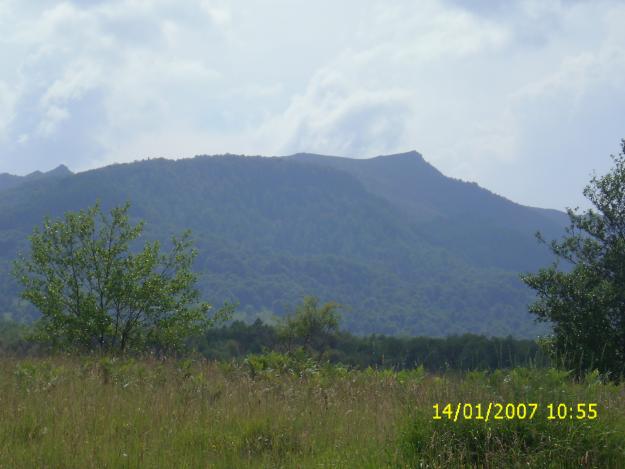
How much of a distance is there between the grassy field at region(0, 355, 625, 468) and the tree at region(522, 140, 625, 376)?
450 inches

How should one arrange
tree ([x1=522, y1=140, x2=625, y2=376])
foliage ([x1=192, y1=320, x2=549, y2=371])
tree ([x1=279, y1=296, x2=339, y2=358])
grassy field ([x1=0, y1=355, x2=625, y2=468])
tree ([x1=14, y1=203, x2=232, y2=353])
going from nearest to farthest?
1. grassy field ([x1=0, y1=355, x2=625, y2=468])
2. tree ([x1=522, y1=140, x2=625, y2=376])
3. tree ([x1=14, y1=203, x2=232, y2=353])
4. foliage ([x1=192, y1=320, x2=549, y2=371])
5. tree ([x1=279, y1=296, x2=339, y2=358])

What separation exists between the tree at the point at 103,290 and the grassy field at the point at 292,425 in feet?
45.9

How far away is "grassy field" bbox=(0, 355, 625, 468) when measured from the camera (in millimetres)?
5387

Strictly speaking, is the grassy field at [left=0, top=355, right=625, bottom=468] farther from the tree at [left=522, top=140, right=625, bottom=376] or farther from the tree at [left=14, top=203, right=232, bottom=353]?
the tree at [left=14, top=203, right=232, bottom=353]

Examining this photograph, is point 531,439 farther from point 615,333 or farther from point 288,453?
point 615,333

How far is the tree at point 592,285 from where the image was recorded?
19594 mm

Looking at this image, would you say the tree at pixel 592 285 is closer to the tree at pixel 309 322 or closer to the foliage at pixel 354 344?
the foliage at pixel 354 344

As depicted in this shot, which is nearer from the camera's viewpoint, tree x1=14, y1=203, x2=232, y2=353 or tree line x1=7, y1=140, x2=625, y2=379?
tree line x1=7, y1=140, x2=625, y2=379

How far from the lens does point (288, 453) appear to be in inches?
233

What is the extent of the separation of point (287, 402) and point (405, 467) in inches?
109

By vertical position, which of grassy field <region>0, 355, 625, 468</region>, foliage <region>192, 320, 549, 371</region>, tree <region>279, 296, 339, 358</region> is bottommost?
A: foliage <region>192, 320, 549, 371</region>

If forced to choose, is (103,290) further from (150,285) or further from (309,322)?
(309,322)

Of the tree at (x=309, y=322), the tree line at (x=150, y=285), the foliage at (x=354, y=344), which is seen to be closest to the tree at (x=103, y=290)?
the tree line at (x=150, y=285)

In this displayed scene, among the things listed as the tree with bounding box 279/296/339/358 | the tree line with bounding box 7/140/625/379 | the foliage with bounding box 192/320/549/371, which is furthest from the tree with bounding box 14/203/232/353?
the tree with bounding box 279/296/339/358
